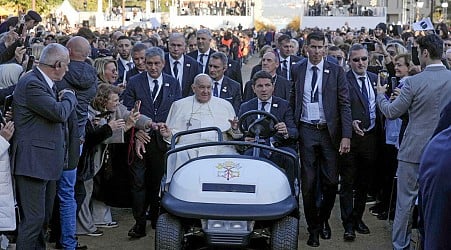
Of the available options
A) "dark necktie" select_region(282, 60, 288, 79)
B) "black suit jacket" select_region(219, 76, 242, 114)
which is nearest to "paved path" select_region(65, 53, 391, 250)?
"black suit jacket" select_region(219, 76, 242, 114)

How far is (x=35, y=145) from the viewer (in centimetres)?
579

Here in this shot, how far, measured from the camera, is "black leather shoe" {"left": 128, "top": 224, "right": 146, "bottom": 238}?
7680 mm

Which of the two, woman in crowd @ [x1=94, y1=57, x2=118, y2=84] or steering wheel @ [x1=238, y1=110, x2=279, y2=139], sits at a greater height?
woman in crowd @ [x1=94, y1=57, x2=118, y2=84]

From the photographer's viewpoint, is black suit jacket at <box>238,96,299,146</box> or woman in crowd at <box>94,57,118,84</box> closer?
black suit jacket at <box>238,96,299,146</box>

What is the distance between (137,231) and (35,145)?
7.29ft

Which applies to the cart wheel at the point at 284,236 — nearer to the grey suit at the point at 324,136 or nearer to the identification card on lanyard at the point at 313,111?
the grey suit at the point at 324,136

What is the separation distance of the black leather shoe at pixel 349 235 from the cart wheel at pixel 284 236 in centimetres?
231

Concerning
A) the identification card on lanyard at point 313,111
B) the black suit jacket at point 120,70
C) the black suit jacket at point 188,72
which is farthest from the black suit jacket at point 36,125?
the black suit jacket at point 120,70

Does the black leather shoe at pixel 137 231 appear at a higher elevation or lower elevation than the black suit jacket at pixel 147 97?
lower

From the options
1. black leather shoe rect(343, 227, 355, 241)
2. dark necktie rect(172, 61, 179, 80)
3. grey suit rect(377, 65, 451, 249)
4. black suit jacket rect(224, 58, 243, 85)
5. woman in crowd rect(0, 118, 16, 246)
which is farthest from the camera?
black suit jacket rect(224, 58, 243, 85)

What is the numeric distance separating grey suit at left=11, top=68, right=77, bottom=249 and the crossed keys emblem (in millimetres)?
1337

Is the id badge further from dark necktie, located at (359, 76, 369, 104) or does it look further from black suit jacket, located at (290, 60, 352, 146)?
dark necktie, located at (359, 76, 369, 104)

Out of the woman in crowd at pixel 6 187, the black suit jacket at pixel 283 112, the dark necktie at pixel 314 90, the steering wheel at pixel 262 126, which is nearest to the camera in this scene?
the woman in crowd at pixel 6 187

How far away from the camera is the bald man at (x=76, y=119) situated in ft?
22.0
